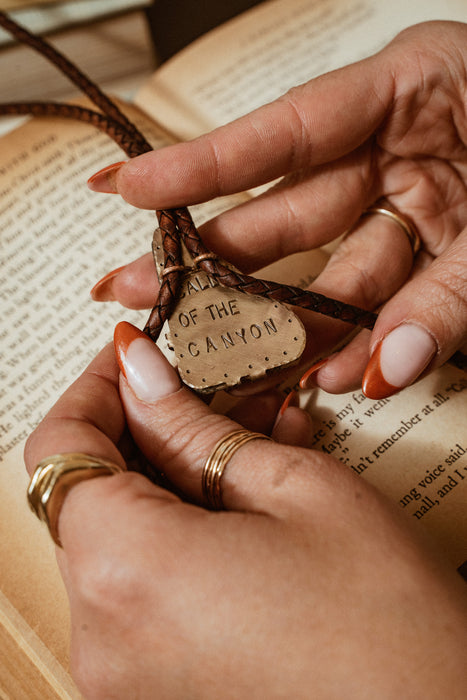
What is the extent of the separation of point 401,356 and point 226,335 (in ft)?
0.80

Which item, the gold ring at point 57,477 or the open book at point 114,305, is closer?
the gold ring at point 57,477

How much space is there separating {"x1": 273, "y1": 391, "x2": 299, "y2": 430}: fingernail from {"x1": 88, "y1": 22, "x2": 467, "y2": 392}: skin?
0.06 m

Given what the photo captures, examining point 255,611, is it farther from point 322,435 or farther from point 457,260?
point 457,260

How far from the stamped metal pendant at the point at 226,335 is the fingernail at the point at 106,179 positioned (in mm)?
212

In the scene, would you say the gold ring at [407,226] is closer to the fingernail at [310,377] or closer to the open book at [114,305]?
the open book at [114,305]

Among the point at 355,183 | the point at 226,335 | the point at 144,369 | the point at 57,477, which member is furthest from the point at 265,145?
the point at 57,477

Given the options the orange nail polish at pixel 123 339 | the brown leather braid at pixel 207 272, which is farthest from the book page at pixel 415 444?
the orange nail polish at pixel 123 339

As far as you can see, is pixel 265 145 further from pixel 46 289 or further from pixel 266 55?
pixel 266 55

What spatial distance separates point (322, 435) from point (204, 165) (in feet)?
1.56

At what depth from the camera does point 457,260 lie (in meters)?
0.79

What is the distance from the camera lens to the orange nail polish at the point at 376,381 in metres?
0.74

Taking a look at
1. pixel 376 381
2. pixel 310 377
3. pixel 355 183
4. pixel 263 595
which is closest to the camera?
pixel 263 595

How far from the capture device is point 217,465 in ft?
2.08

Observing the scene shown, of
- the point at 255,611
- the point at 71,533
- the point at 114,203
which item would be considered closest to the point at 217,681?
the point at 255,611
